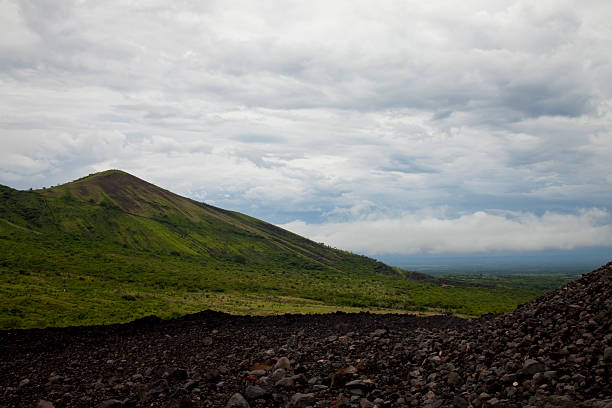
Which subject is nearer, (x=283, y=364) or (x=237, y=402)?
(x=237, y=402)

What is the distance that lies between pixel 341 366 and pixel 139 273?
74.5 meters

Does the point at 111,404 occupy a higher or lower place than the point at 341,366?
lower

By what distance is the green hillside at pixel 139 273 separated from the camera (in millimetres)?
43938

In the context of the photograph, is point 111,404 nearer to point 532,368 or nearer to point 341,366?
point 341,366

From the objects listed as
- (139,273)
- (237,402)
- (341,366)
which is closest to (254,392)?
(237,402)

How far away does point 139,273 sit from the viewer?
83062 millimetres

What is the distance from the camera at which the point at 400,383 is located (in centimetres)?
1631

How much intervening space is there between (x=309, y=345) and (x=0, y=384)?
16.5 metres

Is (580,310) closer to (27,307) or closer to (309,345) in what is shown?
(309,345)

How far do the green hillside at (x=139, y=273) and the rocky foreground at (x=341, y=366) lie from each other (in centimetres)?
1375

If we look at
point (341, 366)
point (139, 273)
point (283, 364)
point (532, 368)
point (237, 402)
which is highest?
point (532, 368)

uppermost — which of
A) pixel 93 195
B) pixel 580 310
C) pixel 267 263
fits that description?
pixel 93 195

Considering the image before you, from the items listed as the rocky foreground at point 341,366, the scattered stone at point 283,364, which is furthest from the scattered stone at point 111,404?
the scattered stone at point 283,364

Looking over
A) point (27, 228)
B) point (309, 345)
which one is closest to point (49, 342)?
point (309, 345)
